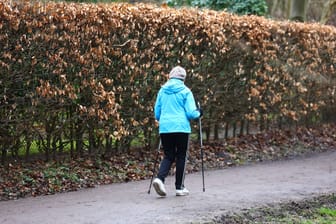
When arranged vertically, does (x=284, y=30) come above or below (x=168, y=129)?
above

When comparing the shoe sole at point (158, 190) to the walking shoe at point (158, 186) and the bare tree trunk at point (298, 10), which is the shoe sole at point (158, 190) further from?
the bare tree trunk at point (298, 10)

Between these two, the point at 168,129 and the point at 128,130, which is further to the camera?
the point at 128,130

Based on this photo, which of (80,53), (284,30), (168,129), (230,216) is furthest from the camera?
(284,30)

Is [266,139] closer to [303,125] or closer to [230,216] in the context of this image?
[303,125]

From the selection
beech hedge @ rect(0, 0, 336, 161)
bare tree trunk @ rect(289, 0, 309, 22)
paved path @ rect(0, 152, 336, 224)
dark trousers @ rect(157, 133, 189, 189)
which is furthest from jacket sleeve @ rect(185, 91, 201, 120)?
bare tree trunk @ rect(289, 0, 309, 22)

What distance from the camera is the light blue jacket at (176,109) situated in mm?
10141

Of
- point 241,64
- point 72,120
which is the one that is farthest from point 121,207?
point 241,64

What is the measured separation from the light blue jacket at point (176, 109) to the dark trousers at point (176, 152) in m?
0.12

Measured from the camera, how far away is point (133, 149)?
45.0 ft

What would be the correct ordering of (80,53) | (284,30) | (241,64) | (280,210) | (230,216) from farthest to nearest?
(284,30), (241,64), (80,53), (280,210), (230,216)

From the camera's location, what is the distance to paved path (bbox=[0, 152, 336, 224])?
8.70 meters

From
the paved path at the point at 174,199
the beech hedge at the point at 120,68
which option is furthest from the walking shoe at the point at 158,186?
the beech hedge at the point at 120,68

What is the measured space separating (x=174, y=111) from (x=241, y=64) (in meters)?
5.63

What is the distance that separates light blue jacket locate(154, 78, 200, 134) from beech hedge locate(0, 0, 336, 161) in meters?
1.96
